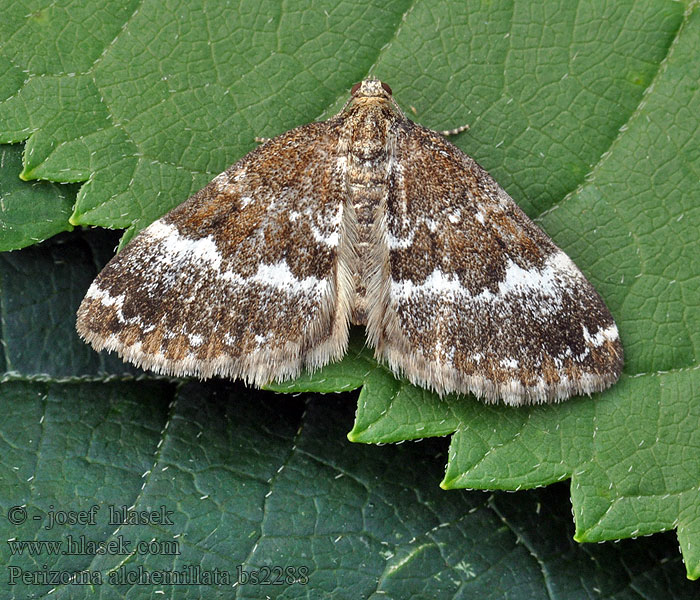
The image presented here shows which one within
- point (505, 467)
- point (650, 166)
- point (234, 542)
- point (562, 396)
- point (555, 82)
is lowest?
point (234, 542)

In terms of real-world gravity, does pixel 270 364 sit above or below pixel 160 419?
above

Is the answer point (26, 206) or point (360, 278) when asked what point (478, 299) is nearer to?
point (360, 278)

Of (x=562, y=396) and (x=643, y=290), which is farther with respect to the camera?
(x=643, y=290)

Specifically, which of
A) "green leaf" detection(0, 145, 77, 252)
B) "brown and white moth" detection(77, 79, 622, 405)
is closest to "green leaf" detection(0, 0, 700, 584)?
"green leaf" detection(0, 145, 77, 252)

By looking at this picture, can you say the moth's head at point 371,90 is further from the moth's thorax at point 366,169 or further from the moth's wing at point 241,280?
the moth's wing at point 241,280

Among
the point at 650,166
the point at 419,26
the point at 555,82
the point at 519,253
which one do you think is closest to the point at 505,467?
the point at 519,253

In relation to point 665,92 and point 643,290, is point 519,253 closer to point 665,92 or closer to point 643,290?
point 643,290
